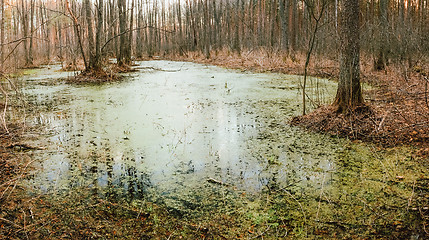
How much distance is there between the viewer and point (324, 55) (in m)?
9.75

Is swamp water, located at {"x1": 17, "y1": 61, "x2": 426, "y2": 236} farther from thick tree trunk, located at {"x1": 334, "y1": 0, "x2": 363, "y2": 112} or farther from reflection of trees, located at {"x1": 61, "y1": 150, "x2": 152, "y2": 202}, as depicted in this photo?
thick tree trunk, located at {"x1": 334, "y1": 0, "x2": 363, "y2": 112}

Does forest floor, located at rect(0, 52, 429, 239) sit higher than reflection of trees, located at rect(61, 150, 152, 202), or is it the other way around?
reflection of trees, located at rect(61, 150, 152, 202)

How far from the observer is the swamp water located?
6.53 ft

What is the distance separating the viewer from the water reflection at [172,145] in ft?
7.40

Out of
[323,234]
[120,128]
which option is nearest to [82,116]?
[120,128]

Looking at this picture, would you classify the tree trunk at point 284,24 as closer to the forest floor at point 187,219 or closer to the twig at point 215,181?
the forest floor at point 187,219

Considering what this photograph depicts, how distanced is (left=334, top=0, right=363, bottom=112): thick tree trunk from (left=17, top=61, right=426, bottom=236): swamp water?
63cm

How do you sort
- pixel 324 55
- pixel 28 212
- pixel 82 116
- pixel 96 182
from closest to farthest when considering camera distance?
pixel 28 212 → pixel 96 182 → pixel 82 116 → pixel 324 55

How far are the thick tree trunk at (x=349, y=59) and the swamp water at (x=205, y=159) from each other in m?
0.63

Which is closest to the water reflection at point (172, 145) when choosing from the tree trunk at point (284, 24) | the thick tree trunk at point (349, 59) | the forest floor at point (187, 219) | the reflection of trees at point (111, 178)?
the reflection of trees at point (111, 178)

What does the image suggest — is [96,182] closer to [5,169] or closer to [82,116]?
[5,169]

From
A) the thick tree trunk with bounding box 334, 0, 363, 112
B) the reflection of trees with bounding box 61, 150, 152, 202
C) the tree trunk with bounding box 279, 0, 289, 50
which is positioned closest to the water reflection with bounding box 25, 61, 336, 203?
the reflection of trees with bounding box 61, 150, 152, 202

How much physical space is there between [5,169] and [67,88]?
471cm

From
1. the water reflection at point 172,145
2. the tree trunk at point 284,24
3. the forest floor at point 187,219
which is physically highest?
the tree trunk at point 284,24
